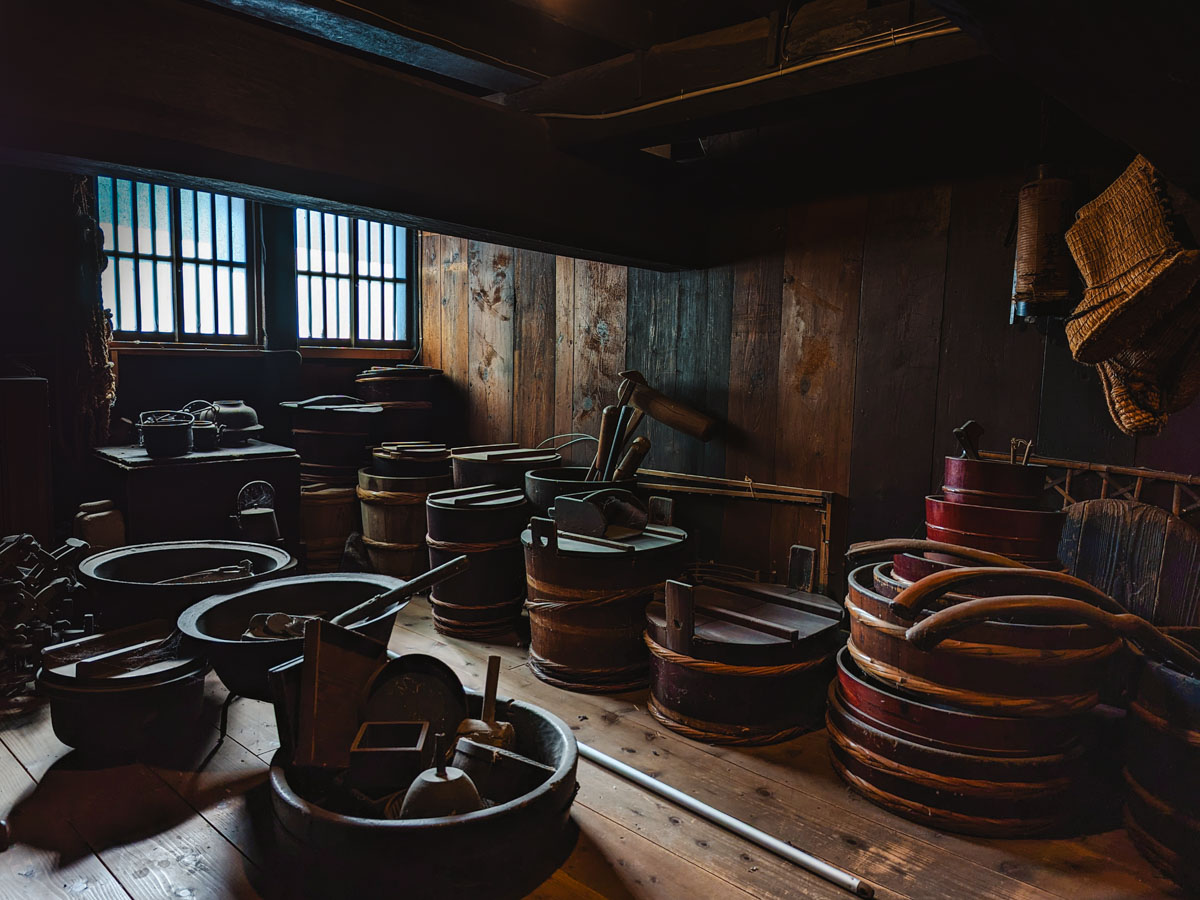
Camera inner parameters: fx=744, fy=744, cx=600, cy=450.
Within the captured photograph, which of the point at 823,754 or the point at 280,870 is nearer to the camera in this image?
the point at 280,870

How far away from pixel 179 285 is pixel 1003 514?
5.33 m

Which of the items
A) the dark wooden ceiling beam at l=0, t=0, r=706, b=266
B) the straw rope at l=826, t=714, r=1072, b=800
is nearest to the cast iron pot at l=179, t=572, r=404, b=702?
the dark wooden ceiling beam at l=0, t=0, r=706, b=266

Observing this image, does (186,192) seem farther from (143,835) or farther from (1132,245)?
(1132,245)

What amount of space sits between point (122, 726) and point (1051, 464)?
367 centimetres

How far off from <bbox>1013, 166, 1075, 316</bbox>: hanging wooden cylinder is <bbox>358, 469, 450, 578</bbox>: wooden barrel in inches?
139

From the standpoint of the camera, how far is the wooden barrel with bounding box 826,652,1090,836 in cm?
231

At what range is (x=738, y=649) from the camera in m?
2.88

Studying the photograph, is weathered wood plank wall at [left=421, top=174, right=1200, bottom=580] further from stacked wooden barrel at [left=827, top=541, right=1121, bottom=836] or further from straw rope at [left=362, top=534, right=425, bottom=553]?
straw rope at [left=362, top=534, right=425, bottom=553]

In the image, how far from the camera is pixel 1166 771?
2.13m

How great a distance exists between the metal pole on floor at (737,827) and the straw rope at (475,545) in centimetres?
143

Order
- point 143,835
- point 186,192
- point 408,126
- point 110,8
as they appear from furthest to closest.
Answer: point 186,192
point 408,126
point 143,835
point 110,8

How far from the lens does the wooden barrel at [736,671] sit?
289cm

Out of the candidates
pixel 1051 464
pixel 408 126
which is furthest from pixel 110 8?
pixel 1051 464

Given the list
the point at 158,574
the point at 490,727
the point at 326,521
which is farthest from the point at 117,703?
the point at 326,521
